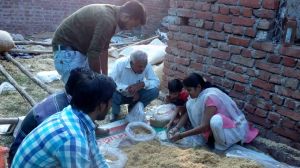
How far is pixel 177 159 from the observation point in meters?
3.40

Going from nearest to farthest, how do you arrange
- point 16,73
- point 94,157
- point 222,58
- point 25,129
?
1. point 94,157
2. point 25,129
3. point 222,58
4. point 16,73

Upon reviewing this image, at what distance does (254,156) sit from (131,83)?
1.79m

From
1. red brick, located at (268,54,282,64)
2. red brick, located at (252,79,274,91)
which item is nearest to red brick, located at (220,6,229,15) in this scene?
red brick, located at (268,54,282,64)

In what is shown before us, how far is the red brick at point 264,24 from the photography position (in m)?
3.80

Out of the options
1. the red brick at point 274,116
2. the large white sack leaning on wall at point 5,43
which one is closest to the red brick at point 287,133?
the red brick at point 274,116

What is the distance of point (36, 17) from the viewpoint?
1152cm

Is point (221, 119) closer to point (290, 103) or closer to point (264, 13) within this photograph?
point (290, 103)

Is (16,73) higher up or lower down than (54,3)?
lower down

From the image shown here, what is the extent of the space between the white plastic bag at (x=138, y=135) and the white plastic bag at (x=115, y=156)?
339mm

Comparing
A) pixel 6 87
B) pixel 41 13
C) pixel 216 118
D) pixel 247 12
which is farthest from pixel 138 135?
pixel 41 13

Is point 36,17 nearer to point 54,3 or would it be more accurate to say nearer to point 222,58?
point 54,3

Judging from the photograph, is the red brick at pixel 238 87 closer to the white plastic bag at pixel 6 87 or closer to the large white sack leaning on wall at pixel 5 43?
the white plastic bag at pixel 6 87

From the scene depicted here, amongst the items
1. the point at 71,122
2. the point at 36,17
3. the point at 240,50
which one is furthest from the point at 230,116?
the point at 36,17

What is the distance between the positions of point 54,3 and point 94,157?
1055 centimetres
